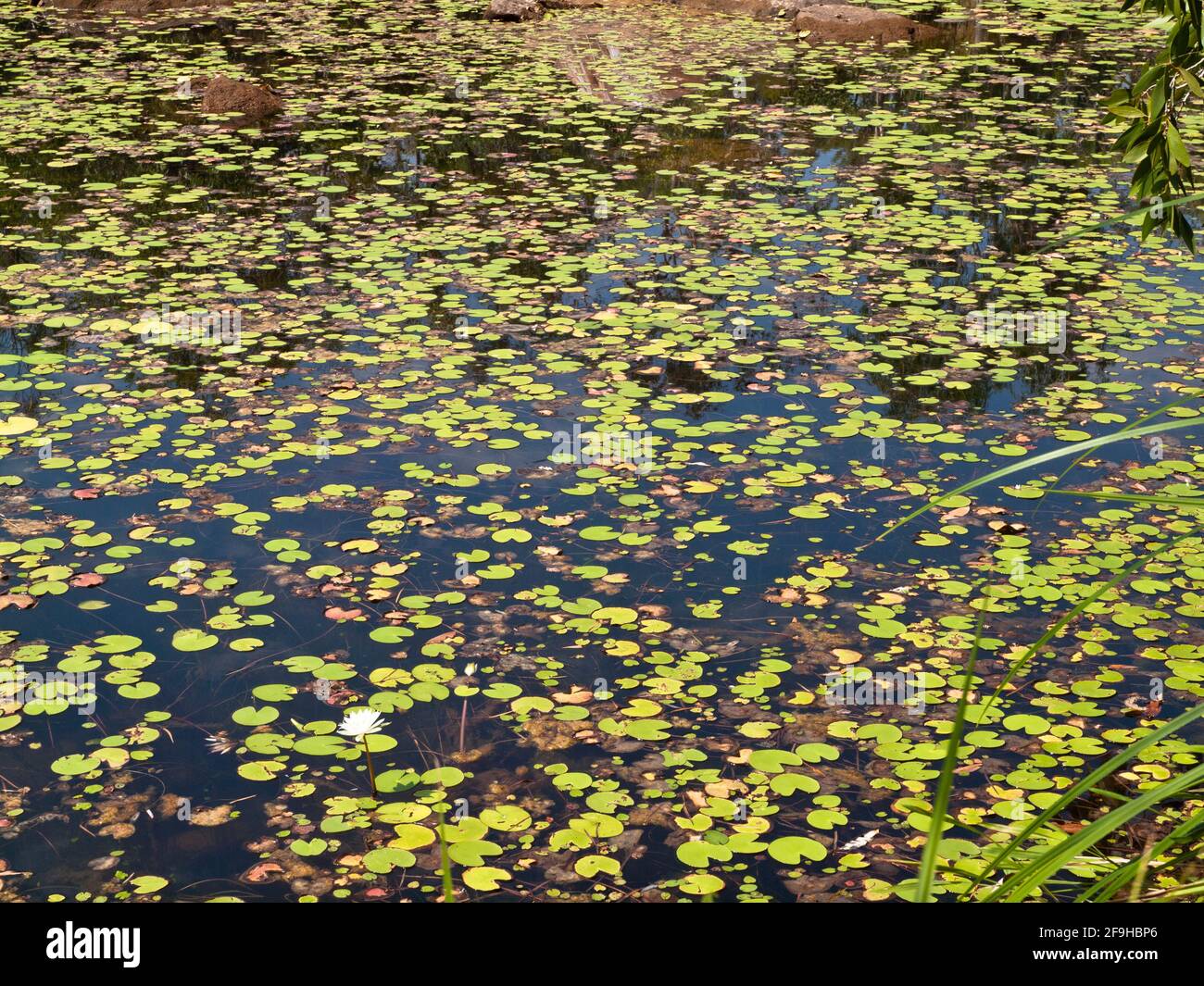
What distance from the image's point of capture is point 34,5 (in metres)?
14.7

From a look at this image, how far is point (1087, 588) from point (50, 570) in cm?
324


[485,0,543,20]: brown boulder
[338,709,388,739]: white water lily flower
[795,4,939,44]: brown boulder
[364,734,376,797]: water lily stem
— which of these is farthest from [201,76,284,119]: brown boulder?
[338,709,388,739]: white water lily flower

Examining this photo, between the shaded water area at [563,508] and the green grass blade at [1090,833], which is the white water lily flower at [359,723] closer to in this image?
the shaded water area at [563,508]

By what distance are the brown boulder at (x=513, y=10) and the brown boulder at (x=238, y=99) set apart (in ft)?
15.7

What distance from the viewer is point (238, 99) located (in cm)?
978

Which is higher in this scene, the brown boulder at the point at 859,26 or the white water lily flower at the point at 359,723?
the brown boulder at the point at 859,26

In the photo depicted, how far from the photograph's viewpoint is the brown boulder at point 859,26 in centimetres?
1313

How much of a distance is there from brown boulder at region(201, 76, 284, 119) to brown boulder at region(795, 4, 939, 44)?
5.97 meters

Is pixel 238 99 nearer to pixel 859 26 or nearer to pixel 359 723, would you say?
pixel 859 26

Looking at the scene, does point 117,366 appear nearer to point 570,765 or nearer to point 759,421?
point 759,421

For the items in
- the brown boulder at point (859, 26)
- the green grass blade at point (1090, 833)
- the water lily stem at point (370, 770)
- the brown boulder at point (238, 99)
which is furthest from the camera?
the brown boulder at point (859, 26)

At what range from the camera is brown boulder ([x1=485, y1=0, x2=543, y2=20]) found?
13.9m

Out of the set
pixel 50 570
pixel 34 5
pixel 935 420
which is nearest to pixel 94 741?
pixel 50 570

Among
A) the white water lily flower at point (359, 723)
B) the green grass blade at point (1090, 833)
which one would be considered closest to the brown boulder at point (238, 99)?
the white water lily flower at point (359, 723)
